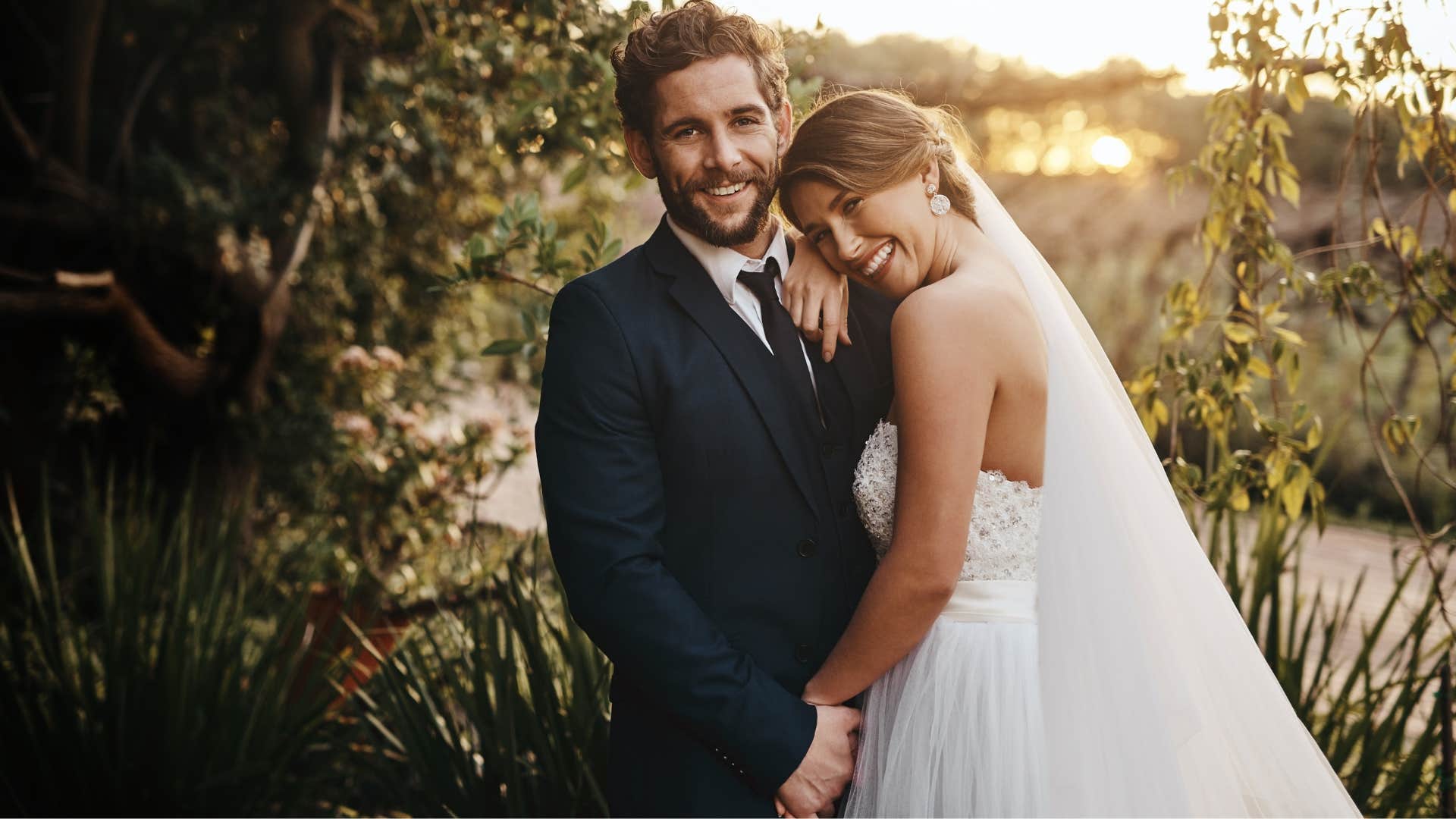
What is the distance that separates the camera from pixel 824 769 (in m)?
1.68

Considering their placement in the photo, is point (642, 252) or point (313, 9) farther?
point (313, 9)

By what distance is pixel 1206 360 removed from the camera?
8.76ft

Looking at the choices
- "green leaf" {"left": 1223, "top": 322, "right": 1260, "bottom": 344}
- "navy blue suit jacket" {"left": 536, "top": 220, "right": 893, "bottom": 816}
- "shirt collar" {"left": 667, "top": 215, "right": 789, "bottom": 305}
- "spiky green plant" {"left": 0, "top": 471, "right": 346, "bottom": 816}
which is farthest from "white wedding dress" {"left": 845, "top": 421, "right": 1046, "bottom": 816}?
"spiky green plant" {"left": 0, "top": 471, "right": 346, "bottom": 816}

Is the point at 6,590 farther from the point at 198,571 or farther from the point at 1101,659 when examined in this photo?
the point at 1101,659

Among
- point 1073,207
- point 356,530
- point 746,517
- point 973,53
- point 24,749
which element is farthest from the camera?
point 1073,207

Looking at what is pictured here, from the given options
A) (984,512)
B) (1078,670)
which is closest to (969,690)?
(1078,670)

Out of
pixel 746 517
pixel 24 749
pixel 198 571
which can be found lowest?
pixel 24 749

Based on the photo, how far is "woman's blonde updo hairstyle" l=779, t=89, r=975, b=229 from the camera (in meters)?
1.74

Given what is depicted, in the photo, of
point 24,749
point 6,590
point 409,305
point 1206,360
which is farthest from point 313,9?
point 1206,360

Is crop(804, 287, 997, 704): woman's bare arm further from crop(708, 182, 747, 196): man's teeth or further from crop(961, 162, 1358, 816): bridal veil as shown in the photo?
crop(708, 182, 747, 196): man's teeth

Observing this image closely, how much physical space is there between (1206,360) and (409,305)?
4887mm

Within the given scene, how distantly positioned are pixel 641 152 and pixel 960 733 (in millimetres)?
1183

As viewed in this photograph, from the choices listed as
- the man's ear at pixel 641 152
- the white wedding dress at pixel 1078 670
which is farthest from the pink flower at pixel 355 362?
the white wedding dress at pixel 1078 670

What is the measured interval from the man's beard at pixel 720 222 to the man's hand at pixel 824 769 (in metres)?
0.83
